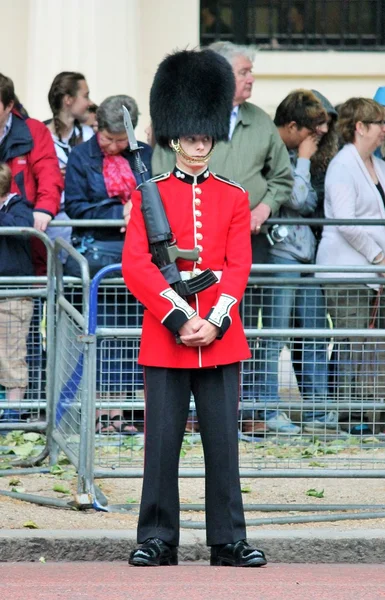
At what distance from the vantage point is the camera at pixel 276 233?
8992 millimetres

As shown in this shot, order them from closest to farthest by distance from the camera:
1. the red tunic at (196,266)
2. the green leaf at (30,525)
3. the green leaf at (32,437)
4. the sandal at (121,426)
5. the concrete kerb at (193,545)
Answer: the red tunic at (196,266)
the concrete kerb at (193,545)
the green leaf at (30,525)
the sandal at (121,426)
the green leaf at (32,437)

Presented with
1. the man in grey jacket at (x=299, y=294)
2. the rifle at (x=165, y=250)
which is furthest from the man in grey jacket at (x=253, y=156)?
the rifle at (x=165, y=250)

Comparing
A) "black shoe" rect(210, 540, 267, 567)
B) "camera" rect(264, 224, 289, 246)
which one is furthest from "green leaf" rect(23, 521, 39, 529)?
"camera" rect(264, 224, 289, 246)

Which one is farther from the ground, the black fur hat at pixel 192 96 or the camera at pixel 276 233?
the black fur hat at pixel 192 96

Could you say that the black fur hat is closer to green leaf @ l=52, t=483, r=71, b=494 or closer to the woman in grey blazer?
green leaf @ l=52, t=483, r=71, b=494

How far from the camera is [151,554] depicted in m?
6.12

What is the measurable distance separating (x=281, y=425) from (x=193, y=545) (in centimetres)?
127

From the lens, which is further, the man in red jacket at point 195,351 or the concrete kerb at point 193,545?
the concrete kerb at point 193,545

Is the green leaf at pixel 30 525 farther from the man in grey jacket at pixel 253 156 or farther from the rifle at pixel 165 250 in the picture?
the man in grey jacket at pixel 253 156

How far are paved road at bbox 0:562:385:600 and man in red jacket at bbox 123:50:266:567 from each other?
0.57 ft

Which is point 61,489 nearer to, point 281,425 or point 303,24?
point 281,425

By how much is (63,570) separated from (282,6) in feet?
29.5

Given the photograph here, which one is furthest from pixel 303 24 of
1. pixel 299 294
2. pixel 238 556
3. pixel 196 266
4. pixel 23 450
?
pixel 238 556

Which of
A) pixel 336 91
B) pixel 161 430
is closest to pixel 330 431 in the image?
pixel 161 430
